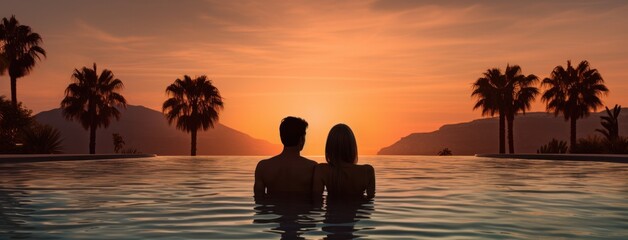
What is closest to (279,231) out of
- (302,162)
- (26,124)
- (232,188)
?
(302,162)

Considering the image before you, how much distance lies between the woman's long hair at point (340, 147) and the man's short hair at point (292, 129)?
14.2 inches

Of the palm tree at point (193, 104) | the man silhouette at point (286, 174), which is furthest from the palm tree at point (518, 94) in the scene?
the man silhouette at point (286, 174)

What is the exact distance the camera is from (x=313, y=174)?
988cm

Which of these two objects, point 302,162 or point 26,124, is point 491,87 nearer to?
point 26,124

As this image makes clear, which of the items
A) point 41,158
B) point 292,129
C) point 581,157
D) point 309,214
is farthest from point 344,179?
point 581,157

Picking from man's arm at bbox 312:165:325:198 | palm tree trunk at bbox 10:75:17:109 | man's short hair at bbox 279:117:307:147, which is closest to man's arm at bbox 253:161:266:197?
man's arm at bbox 312:165:325:198

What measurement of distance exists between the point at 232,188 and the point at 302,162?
633 cm

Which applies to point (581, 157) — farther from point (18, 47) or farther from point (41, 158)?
point (18, 47)

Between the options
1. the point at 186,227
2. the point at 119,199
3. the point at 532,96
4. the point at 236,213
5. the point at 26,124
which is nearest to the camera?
the point at 186,227

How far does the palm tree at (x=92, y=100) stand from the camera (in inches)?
2035

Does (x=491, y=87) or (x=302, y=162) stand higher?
(x=491, y=87)

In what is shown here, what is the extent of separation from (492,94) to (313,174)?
49.9 metres

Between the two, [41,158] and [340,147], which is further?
[41,158]

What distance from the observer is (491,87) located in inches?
2288
